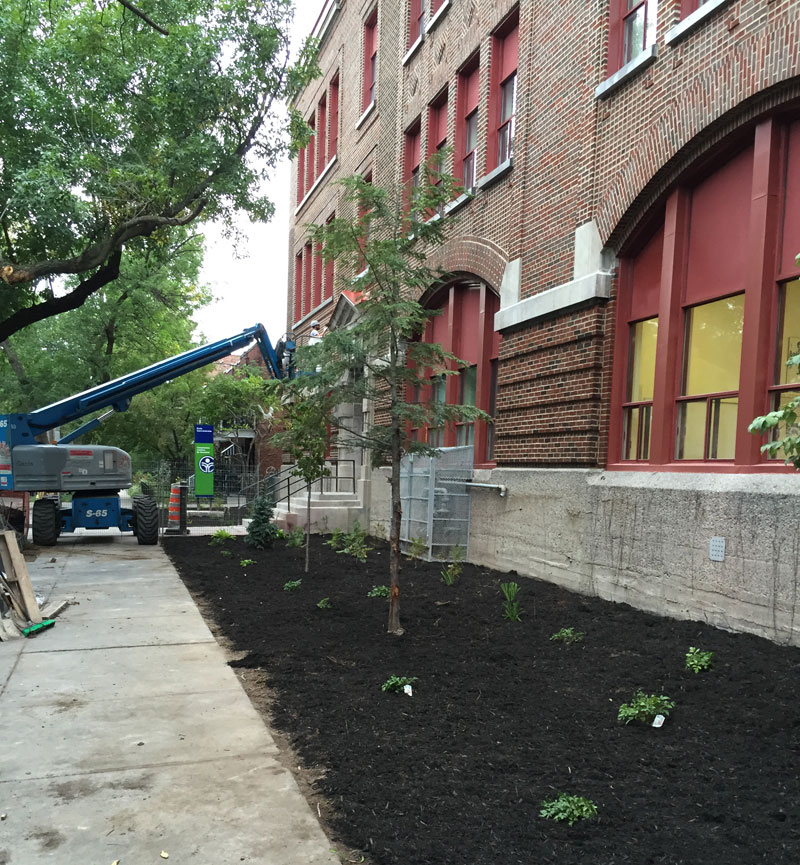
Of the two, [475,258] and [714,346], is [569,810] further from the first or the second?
[475,258]

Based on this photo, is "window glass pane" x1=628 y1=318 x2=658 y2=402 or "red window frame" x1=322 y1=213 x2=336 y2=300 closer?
"window glass pane" x1=628 y1=318 x2=658 y2=402

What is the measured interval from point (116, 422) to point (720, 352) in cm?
2750

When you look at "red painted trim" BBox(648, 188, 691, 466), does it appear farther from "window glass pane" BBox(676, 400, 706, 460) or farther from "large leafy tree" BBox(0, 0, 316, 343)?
"large leafy tree" BBox(0, 0, 316, 343)

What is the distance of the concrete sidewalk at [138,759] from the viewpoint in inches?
133

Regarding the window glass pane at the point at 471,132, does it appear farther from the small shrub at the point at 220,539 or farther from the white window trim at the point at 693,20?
the small shrub at the point at 220,539

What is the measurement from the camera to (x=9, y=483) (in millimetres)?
14734

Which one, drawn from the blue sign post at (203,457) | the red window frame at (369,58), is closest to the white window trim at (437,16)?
the red window frame at (369,58)

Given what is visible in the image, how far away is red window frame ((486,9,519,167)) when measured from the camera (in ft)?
37.9

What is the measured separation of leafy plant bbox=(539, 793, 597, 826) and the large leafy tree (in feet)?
38.8

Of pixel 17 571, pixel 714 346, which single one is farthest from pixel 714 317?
pixel 17 571

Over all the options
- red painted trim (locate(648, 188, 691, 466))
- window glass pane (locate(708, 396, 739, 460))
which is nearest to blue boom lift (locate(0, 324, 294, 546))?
red painted trim (locate(648, 188, 691, 466))

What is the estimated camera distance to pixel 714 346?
7.16m

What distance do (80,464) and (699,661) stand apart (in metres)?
13.4

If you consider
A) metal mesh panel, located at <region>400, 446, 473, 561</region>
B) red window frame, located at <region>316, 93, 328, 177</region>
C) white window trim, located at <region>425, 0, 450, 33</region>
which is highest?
red window frame, located at <region>316, 93, 328, 177</region>
